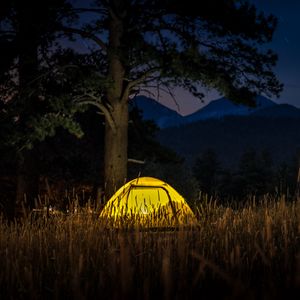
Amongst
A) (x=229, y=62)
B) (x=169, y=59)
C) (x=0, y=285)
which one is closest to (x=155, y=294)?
(x=0, y=285)

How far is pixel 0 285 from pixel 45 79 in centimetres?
762

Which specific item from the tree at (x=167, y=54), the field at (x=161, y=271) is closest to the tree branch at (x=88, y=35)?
the tree at (x=167, y=54)

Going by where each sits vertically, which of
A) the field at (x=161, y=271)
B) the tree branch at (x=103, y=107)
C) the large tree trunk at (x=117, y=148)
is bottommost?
the field at (x=161, y=271)

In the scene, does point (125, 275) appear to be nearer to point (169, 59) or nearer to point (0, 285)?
point (0, 285)

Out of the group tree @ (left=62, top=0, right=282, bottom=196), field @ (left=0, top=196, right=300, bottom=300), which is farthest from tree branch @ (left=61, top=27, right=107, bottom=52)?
field @ (left=0, top=196, right=300, bottom=300)

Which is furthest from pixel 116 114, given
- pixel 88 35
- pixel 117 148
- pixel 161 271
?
pixel 161 271

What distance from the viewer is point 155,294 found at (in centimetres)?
400

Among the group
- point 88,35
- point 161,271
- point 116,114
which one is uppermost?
point 88,35

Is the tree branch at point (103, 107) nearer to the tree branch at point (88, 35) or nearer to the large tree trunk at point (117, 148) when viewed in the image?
the large tree trunk at point (117, 148)

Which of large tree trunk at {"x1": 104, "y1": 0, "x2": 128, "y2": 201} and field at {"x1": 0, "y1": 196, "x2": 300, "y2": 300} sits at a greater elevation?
large tree trunk at {"x1": 104, "y1": 0, "x2": 128, "y2": 201}

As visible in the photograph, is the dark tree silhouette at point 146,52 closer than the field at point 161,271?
No

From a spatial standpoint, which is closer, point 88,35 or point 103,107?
point 103,107

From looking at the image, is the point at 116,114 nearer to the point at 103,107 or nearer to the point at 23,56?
the point at 103,107

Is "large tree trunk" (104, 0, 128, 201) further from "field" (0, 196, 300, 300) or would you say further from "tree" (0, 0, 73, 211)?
"field" (0, 196, 300, 300)
